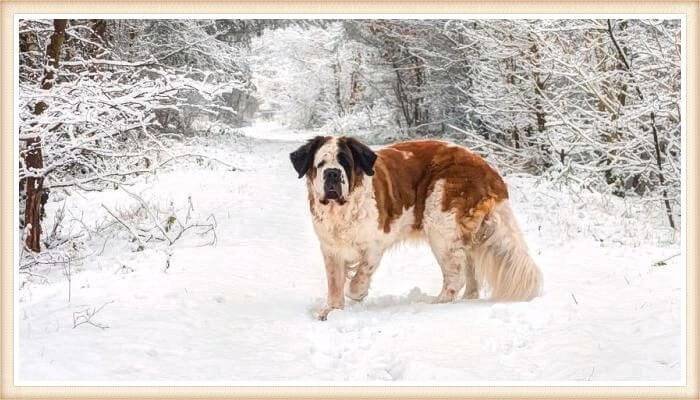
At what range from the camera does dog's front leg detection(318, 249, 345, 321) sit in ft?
17.3

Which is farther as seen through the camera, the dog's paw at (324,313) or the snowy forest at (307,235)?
the dog's paw at (324,313)

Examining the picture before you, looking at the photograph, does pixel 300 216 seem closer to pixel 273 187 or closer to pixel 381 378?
pixel 273 187

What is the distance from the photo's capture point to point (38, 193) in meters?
6.81

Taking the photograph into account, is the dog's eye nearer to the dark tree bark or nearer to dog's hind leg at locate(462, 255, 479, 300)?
dog's hind leg at locate(462, 255, 479, 300)

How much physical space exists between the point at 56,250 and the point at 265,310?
318 cm

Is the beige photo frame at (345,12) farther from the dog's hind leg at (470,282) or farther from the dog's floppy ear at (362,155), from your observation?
the dog's hind leg at (470,282)

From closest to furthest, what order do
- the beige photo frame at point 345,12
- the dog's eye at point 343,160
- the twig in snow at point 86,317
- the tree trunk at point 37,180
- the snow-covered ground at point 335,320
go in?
the snow-covered ground at point 335,320
the twig in snow at point 86,317
the beige photo frame at point 345,12
the dog's eye at point 343,160
the tree trunk at point 37,180

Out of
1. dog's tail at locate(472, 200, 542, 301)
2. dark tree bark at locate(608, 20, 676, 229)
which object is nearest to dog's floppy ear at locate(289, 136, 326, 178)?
dog's tail at locate(472, 200, 542, 301)

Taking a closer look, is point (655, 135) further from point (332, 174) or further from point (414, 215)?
point (332, 174)

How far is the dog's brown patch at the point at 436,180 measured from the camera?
5504 millimetres


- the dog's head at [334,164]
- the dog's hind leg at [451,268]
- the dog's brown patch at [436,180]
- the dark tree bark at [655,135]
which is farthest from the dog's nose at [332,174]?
the dark tree bark at [655,135]

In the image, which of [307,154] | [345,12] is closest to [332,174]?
[307,154]

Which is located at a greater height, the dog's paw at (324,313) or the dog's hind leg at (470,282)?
the dog's hind leg at (470,282)

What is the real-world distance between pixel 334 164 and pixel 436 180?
41.0 inches
